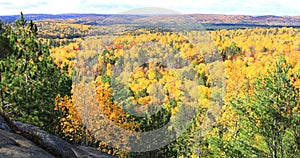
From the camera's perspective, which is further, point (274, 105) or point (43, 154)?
point (274, 105)

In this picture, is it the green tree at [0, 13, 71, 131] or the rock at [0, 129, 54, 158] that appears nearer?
the rock at [0, 129, 54, 158]

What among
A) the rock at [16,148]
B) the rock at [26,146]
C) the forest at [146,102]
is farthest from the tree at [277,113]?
the rock at [16,148]

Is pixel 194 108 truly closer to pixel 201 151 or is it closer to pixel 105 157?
pixel 201 151

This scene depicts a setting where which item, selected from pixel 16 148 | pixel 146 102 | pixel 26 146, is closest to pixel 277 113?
pixel 26 146

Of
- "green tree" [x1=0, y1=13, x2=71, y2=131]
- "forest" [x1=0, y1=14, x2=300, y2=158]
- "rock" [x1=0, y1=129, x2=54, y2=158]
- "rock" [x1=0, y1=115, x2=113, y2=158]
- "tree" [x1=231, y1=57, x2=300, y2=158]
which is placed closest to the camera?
"rock" [x1=0, y1=129, x2=54, y2=158]

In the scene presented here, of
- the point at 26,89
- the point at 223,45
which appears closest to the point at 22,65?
the point at 26,89

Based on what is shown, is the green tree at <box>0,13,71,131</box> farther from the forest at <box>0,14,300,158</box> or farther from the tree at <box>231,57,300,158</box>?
the tree at <box>231,57,300,158</box>

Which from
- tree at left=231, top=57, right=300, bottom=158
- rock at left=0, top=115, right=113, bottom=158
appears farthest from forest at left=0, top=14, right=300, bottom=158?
rock at left=0, top=115, right=113, bottom=158

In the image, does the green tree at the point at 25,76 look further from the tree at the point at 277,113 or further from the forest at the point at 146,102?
the tree at the point at 277,113
